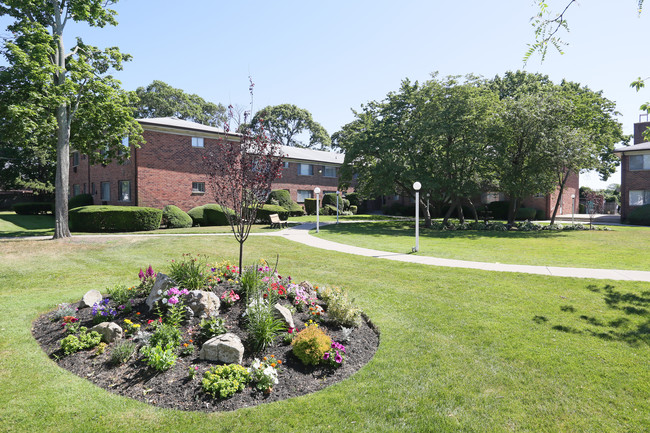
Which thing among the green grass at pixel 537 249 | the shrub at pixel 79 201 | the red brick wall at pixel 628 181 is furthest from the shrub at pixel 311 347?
the red brick wall at pixel 628 181

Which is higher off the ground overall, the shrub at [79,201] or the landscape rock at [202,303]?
the shrub at [79,201]

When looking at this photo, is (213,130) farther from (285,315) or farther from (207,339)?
(207,339)

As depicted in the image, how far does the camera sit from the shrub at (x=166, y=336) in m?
4.33

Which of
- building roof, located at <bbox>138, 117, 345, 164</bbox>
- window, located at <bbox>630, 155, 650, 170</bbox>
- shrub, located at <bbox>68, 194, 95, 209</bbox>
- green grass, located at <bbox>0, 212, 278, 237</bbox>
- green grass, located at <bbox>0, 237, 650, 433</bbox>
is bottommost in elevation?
green grass, located at <bbox>0, 237, 650, 433</bbox>

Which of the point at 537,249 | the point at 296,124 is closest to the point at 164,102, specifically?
the point at 296,124

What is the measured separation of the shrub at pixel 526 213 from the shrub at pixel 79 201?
34101mm

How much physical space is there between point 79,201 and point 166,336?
89.2ft

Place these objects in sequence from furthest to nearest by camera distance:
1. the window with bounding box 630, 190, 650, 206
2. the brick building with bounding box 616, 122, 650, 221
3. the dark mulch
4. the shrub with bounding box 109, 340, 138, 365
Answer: the window with bounding box 630, 190, 650, 206 → the brick building with bounding box 616, 122, 650, 221 → the shrub with bounding box 109, 340, 138, 365 → the dark mulch

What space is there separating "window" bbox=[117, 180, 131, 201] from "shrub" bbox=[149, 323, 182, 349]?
2226 centimetres

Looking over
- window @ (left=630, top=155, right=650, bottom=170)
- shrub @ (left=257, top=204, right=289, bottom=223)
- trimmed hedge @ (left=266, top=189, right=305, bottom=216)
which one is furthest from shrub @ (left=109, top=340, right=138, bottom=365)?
window @ (left=630, top=155, right=650, bottom=170)

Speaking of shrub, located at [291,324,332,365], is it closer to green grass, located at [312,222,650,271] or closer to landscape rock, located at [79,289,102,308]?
landscape rock, located at [79,289,102,308]

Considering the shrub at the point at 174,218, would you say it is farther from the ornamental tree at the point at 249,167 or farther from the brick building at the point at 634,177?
the brick building at the point at 634,177

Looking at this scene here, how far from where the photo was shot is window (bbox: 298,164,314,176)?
34078 mm

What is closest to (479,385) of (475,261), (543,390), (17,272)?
(543,390)
